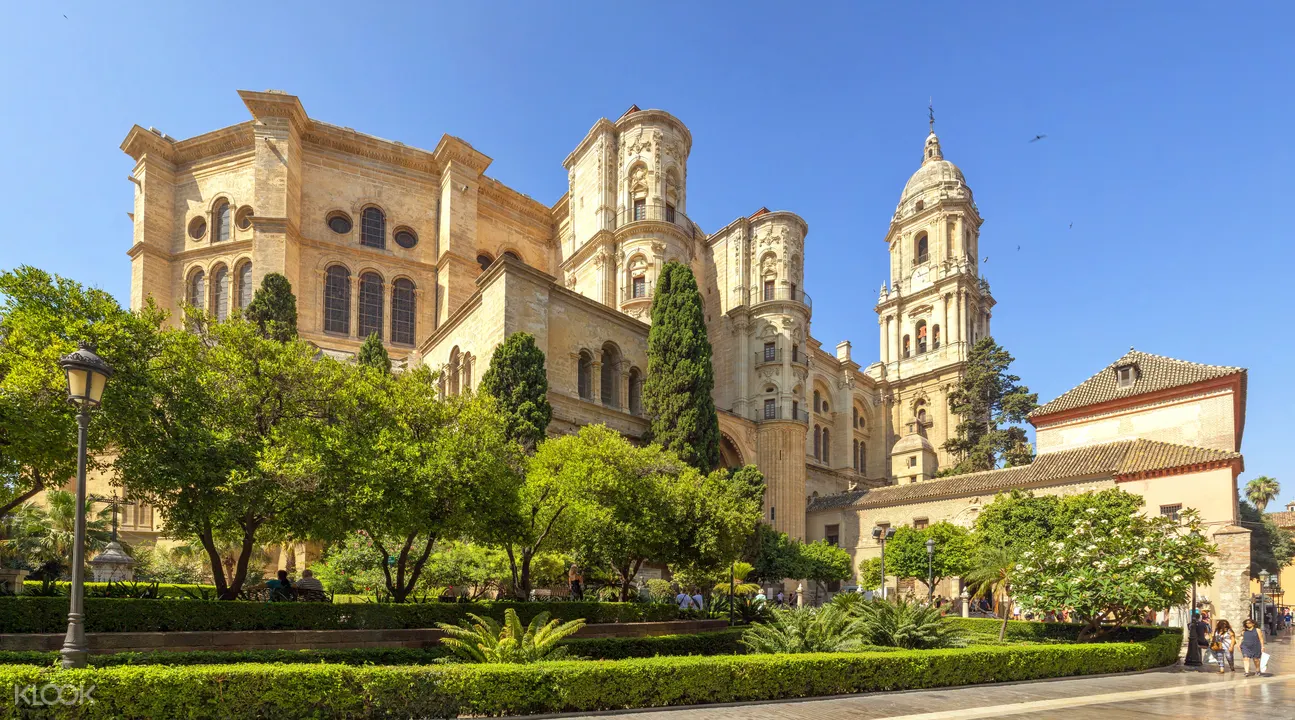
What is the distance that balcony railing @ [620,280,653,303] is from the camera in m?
40.0

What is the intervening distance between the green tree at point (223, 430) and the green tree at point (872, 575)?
26.9m

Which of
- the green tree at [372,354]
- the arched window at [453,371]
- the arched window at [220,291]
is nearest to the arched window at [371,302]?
the arched window at [220,291]

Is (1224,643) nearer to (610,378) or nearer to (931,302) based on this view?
(610,378)

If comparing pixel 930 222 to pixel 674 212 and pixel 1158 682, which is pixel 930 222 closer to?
pixel 674 212

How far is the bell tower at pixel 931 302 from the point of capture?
201 feet

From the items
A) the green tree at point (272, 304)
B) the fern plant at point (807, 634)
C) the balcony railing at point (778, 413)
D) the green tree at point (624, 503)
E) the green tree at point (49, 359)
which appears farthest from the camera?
the balcony railing at point (778, 413)

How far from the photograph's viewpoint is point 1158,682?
1462 centimetres

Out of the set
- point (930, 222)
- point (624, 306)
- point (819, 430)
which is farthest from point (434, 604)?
point (930, 222)

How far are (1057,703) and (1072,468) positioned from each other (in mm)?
22490

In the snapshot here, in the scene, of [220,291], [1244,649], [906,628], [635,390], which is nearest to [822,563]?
[635,390]

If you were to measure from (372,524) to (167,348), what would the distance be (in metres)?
4.80

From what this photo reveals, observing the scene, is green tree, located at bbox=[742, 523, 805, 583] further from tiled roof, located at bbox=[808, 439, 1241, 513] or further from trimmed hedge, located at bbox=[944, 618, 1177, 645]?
trimmed hedge, located at bbox=[944, 618, 1177, 645]

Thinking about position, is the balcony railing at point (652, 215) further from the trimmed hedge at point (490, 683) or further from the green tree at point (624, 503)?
the trimmed hedge at point (490, 683)

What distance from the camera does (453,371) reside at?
113 feet
